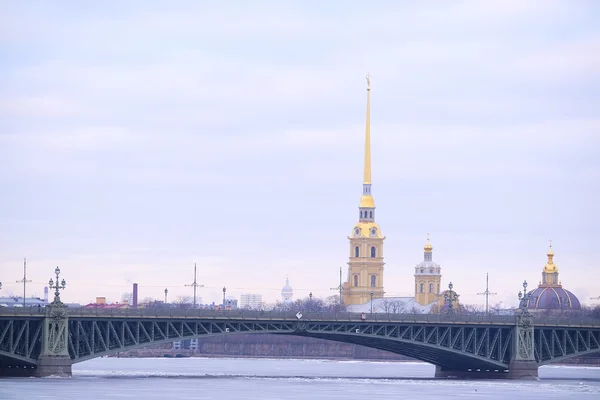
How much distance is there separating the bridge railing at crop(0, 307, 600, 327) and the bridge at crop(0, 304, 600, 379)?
3.4 inches

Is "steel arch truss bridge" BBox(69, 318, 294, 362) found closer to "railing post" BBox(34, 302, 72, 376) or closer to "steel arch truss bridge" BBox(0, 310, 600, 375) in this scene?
"steel arch truss bridge" BBox(0, 310, 600, 375)

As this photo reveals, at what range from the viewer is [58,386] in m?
120

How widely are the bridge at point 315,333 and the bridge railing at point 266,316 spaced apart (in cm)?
9

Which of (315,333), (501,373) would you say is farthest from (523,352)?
(315,333)

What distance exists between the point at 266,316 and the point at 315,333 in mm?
4554

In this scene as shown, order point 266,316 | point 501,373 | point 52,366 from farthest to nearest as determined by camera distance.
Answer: point 501,373
point 266,316
point 52,366

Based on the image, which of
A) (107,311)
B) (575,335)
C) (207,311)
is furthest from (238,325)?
(575,335)

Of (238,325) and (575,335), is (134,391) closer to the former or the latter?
(238,325)

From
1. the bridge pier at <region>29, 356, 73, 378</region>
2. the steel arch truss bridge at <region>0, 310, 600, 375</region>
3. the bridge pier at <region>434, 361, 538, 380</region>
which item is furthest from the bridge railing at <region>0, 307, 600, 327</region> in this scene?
the bridge pier at <region>434, 361, 538, 380</region>

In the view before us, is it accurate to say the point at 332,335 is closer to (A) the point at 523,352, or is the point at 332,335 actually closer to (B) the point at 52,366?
(A) the point at 523,352

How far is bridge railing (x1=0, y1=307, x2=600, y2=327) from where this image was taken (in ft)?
432

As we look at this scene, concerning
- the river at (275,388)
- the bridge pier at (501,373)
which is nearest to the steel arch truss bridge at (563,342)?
the bridge pier at (501,373)

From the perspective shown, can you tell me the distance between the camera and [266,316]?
137625 mm

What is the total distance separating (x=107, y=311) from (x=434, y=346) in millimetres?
28936
